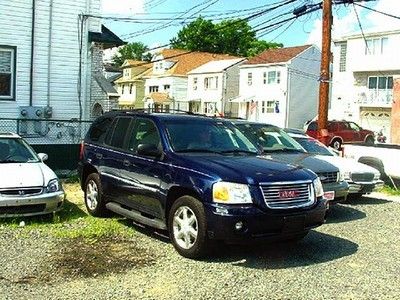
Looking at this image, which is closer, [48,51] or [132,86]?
[48,51]

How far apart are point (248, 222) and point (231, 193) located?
395mm

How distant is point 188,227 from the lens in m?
6.59

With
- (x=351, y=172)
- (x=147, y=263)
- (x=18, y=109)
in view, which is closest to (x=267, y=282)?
(x=147, y=263)

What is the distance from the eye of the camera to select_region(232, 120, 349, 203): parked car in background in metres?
9.48

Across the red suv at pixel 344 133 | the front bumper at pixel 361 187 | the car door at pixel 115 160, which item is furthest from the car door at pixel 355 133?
the car door at pixel 115 160

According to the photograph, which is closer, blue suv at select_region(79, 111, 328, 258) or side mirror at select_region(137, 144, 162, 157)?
blue suv at select_region(79, 111, 328, 258)

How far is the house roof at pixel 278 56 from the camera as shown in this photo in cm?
5162

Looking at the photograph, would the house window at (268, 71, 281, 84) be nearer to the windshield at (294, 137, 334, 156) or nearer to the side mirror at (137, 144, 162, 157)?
the windshield at (294, 137, 334, 156)

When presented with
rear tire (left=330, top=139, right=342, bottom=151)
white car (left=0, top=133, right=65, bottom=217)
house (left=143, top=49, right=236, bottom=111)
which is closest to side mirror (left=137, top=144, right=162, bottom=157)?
white car (left=0, top=133, right=65, bottom=217)

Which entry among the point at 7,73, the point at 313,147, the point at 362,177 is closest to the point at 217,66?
the point at 7,73

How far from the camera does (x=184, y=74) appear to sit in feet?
212

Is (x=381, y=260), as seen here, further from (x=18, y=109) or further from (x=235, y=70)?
(x=235, y=70)

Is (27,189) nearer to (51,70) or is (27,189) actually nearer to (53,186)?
(53,186)

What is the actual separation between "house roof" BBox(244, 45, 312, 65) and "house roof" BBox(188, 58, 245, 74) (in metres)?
3.03
